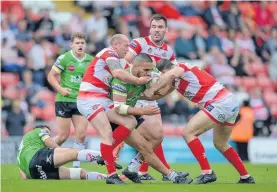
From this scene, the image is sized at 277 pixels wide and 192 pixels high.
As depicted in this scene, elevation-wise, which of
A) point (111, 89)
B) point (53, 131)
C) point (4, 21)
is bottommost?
point (53, 131)

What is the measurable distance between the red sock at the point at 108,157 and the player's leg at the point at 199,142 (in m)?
1.30

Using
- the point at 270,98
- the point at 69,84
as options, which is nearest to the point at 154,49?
the point at 69,84

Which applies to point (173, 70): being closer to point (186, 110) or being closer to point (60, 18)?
point (186, 110)

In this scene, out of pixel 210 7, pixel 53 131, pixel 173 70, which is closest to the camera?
pixel 173 70

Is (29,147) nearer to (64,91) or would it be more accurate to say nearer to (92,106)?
(92,106)

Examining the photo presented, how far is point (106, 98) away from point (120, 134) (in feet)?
2.29

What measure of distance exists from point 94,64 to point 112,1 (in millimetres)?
13571

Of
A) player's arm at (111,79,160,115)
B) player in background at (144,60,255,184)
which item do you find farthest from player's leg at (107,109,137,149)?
player in background at (144,60,255,184)

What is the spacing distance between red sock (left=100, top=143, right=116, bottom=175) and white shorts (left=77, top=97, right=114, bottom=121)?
0.57 meters

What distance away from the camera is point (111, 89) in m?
13.4

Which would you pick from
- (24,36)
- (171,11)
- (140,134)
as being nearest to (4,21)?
(24,36)

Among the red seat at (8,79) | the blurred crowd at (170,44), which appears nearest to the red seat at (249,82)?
the blurred crowd at (170,44)

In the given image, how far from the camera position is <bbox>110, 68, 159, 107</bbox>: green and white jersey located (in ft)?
42.7

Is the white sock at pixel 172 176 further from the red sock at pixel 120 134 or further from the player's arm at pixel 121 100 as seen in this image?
the player's arm at pixel 121 100
